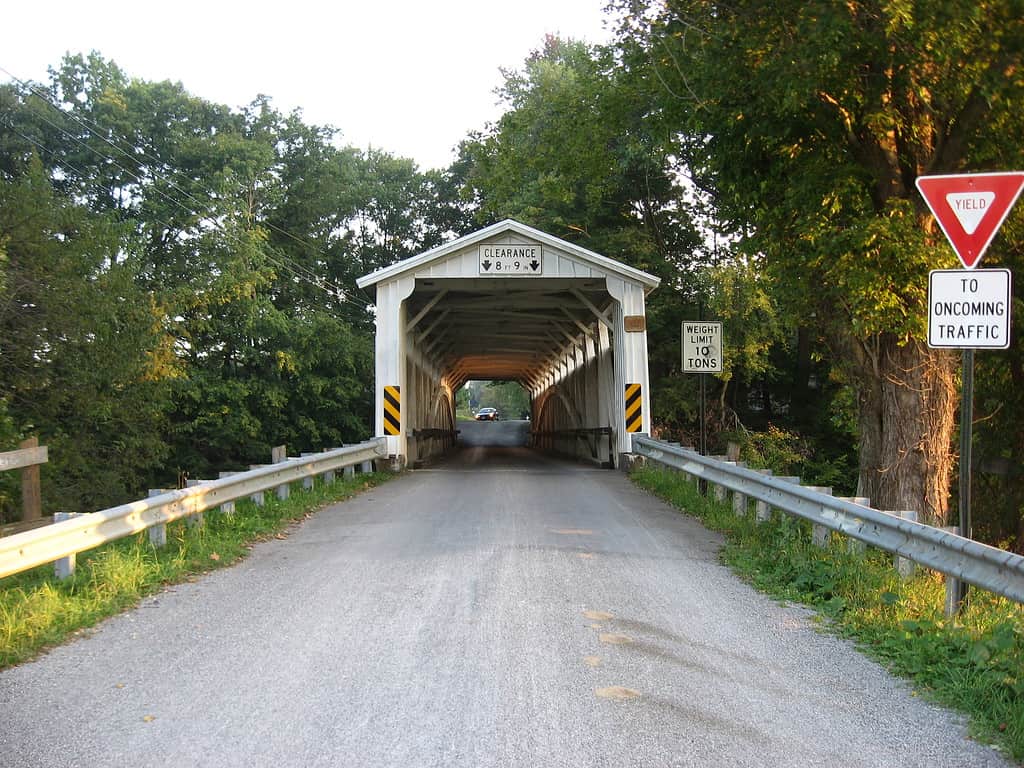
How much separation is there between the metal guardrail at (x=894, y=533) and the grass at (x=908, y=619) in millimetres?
260

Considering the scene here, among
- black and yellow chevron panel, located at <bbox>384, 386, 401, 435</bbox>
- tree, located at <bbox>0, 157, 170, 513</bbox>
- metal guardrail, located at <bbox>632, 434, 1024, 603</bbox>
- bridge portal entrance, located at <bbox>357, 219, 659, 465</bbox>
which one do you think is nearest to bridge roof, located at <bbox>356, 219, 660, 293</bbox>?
bridge portal entrance, located at <bbox>357, 219, 659, 465</bbox>

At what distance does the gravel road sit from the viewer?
3625 millimetres

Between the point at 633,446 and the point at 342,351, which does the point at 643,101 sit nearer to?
the point at 633,446

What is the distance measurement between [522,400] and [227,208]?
8275 cm

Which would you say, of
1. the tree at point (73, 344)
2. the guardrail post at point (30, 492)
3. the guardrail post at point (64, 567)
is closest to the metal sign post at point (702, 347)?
the guardrail post at point (30, 492)

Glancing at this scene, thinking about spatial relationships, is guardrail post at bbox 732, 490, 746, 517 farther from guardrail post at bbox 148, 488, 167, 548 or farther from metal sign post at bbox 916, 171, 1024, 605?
guardrail post at bbox 148, 488, 167, 548

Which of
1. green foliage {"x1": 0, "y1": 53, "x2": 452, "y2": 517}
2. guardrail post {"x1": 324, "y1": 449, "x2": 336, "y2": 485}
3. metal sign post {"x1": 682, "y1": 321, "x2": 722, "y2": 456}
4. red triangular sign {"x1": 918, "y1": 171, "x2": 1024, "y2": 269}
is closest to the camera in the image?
red triangular sign {"x1": 918, "y1": 171, "x2": 1024, "y2": 269}

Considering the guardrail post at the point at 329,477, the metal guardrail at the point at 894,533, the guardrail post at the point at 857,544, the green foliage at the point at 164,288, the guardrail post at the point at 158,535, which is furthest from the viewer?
the green foliage at the point at 164,288

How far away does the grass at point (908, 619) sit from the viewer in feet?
13.7

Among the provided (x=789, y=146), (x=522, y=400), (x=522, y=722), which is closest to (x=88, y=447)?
(x=789, y=146)

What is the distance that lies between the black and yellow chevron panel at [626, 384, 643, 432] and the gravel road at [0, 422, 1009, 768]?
32.8 feet

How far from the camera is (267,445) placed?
30.4 meters

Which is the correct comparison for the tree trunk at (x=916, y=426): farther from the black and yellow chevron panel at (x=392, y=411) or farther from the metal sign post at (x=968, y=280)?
the black and yellow chevron panel at (x=392, y=411)

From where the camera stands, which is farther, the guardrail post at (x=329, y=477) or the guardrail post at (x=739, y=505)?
the guardrail post at (x=329, y=477)
